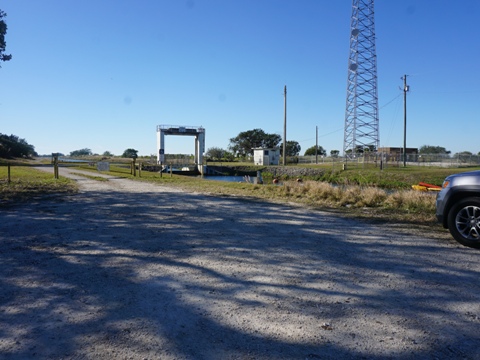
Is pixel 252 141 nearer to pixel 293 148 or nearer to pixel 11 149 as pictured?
pixel 293 148

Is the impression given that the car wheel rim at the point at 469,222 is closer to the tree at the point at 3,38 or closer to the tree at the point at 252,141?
the tree at the point at 3,38

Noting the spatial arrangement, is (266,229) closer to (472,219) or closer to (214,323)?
(472,219)

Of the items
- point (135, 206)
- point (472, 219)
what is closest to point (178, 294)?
point (472, 219)

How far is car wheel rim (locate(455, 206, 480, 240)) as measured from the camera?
5918 millimetres

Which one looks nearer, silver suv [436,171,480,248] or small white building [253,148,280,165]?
silver suv [436,171,480,248]

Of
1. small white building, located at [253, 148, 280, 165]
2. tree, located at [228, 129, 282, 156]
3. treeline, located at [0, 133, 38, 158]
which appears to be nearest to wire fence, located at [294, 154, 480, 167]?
small white building, located at [253, 148, 280, 165]

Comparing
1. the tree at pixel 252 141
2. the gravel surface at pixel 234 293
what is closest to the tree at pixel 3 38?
the gravel surface at pixel 234 293

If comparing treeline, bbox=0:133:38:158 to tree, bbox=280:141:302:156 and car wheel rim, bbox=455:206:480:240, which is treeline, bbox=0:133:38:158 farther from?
tree, bbox=280:141:302:156

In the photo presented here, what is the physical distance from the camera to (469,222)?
603 cm

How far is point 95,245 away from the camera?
5.96 m

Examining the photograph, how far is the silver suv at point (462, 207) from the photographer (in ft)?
19.5

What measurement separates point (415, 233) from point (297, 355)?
5293 mm

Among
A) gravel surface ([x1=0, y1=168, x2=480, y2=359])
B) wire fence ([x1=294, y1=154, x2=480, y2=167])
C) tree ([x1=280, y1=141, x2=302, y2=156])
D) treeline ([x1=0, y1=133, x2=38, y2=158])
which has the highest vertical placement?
tree ([x1=280, y1=141, x2=302, y2=156])

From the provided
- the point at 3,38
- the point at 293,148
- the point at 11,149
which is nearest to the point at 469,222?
the point at 3,38
